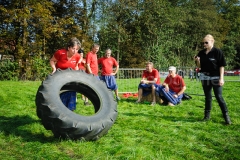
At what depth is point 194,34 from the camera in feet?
114

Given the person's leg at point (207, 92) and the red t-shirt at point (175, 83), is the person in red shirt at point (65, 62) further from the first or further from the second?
the red t-shirt at point (175, 83)

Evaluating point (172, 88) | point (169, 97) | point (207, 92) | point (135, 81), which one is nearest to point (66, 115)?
point (207, 92)

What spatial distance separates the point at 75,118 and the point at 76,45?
1.64 metres

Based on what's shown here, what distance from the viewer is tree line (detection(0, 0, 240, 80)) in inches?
682

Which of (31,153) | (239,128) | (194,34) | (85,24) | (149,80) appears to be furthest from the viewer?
(194,34)

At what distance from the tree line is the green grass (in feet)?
44.5

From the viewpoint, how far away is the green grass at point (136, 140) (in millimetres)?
2895

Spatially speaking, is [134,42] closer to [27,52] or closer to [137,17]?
[137,17]

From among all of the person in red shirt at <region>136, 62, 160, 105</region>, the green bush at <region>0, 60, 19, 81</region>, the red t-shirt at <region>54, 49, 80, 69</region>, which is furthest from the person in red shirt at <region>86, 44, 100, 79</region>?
the green bush at <region>0, 60, 19, 81</region>

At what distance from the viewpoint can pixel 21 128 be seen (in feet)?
13.0

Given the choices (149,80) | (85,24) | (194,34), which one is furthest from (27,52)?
(194,34)

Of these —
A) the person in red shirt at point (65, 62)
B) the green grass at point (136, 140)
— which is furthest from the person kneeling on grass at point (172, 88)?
the person in red shirt at point (65, 62)

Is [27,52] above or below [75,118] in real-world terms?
above

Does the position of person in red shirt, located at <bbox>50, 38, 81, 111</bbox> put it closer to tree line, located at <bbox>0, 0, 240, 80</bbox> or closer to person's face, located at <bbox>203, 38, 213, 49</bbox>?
person's face, located at <bbox>203, 38, 213, 49</bbox>
